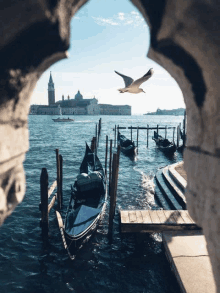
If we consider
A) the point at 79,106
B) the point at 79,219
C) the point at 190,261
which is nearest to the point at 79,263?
the point at 79,219

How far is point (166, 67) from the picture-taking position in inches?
57.7

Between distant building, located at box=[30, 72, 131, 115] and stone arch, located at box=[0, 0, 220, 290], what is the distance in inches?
5011

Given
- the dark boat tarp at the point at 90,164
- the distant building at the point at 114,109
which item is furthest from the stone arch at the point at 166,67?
the distant building at the point at 114,109

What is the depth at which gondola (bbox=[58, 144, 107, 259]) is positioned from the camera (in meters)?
6.64

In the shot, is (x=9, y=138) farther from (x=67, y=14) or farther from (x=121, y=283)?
(x=121, y=283)

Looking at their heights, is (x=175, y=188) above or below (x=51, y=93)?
below

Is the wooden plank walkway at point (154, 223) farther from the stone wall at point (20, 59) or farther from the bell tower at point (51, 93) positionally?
the bell tower at point (51, 93)

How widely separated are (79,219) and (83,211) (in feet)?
1.22

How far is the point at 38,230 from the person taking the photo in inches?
325

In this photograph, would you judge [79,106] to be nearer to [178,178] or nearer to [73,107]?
[73,107]

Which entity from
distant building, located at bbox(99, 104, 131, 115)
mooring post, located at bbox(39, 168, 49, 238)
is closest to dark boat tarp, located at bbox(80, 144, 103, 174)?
mooring post, located at bbox(39, 168, 49, 238)

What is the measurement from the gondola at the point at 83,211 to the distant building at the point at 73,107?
394 ft

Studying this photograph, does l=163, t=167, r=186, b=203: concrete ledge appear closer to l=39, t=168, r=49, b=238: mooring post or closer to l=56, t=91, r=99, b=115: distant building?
l=39, t=168, r=49, b=238: mooring post

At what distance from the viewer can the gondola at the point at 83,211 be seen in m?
6.64
